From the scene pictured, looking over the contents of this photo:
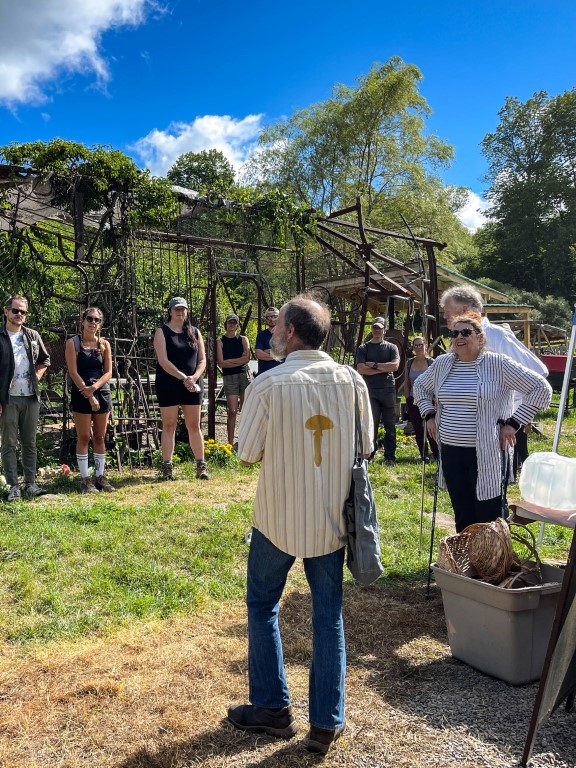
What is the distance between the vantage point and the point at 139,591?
4.28 meters

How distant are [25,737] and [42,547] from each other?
7.86 feet

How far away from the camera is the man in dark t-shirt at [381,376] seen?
866cm

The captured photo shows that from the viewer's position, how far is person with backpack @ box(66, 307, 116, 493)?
6867mm

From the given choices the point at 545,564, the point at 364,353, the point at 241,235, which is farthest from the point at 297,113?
the point at 545,564

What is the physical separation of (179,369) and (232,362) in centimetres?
185

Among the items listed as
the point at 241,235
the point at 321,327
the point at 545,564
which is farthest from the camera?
the point at 241,235

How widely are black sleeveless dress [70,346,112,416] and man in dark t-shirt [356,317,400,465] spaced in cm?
341

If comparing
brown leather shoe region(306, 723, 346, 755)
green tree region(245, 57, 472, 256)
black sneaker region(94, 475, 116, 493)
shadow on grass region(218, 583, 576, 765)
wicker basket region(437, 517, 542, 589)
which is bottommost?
shadow on grass region(218, 583, 576, 765)

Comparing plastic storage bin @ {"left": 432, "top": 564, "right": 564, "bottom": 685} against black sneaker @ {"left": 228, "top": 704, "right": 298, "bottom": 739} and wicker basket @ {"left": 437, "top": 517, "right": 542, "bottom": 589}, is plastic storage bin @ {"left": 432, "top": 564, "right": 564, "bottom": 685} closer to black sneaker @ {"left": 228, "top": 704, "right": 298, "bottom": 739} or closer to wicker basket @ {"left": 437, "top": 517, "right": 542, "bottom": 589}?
wicker basket @ {"left": 437, "top": 517, "right": 542, "bottom": 589}

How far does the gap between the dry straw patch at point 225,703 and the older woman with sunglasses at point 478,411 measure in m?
0.87

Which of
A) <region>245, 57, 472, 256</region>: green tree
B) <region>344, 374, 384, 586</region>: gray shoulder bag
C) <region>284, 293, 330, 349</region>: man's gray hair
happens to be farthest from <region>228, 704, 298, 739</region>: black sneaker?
<region>245, 57, 472, 256</region>: green tree

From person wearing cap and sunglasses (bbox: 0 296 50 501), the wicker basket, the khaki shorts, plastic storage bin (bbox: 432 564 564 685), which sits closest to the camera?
plastic storage bin (bbox: 432 564 564 685)

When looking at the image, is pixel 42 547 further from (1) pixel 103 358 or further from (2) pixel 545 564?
(2) pixel 545 564

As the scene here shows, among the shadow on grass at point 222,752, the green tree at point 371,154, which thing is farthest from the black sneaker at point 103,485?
the green tree at point 371,154
